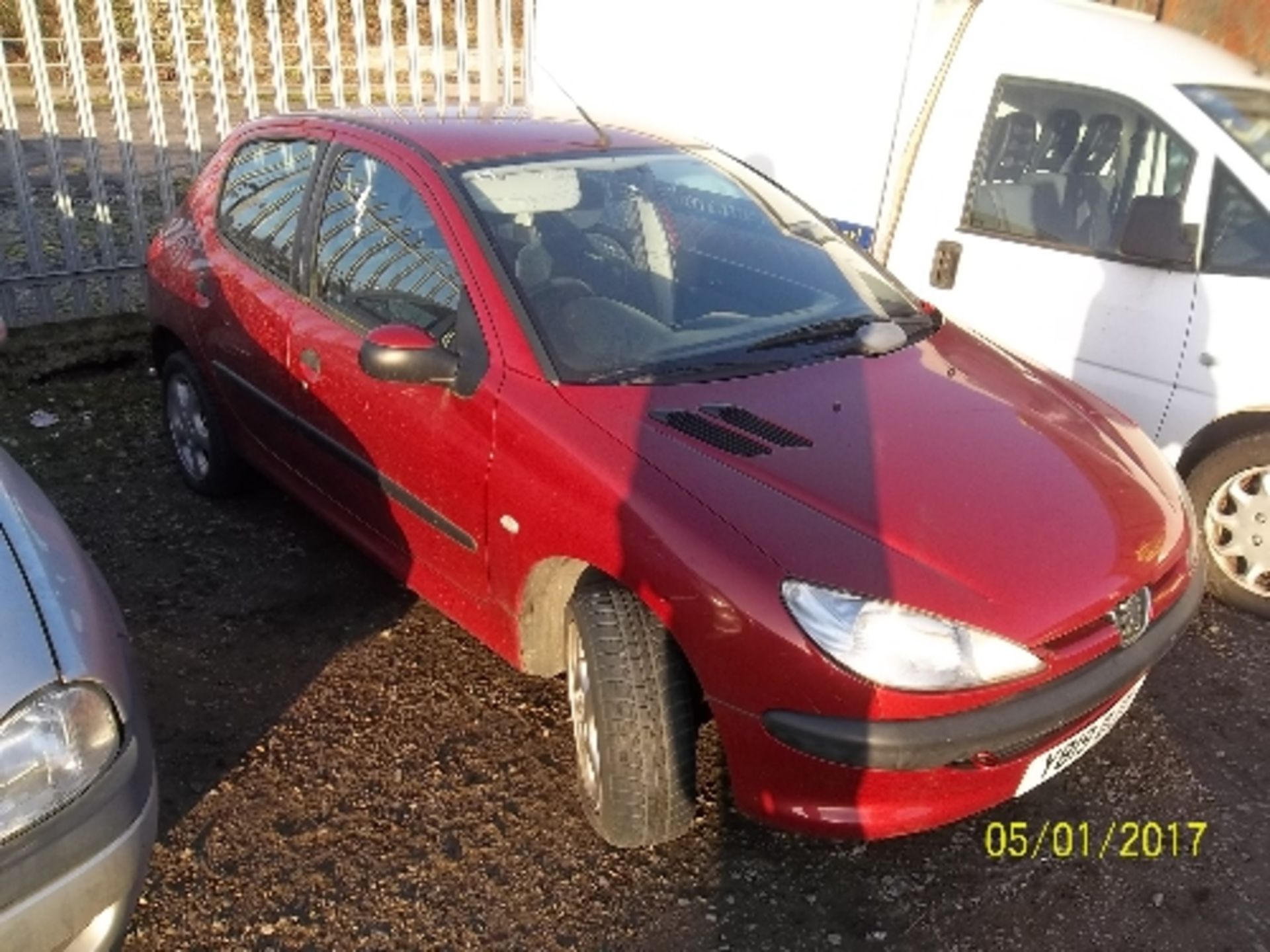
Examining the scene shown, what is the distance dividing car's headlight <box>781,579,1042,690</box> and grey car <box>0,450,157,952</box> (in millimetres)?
1287

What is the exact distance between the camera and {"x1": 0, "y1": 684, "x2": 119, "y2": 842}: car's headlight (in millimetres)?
1898

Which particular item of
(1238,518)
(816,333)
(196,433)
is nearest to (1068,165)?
(1238,518)

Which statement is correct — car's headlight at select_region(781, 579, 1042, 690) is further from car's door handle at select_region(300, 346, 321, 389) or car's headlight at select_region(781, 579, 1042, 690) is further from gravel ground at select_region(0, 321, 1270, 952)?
car's door handle at select_region(300, 346, 321, 389)

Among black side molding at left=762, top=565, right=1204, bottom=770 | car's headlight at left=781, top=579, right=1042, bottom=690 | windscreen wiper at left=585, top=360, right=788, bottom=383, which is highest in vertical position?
windscreen wiper at left=585, top=360, right=788, bottom=383

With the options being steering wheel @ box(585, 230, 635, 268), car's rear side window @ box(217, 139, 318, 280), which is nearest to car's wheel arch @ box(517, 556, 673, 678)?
steering wheel @ box(585, 230, 635, 268)

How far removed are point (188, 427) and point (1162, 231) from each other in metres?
3.66

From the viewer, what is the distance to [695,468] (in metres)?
2.47

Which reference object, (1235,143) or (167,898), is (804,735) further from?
(1235,143)

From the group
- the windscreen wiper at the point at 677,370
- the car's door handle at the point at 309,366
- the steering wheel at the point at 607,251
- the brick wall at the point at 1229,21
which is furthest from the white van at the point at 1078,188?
the car's door handle at the point at 309,366

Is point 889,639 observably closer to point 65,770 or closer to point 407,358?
point 407,358

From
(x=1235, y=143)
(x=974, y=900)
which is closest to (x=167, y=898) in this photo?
(x=974, y=900)

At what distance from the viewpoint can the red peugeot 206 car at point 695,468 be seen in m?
2.28

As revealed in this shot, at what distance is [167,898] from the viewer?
256 centimetres
